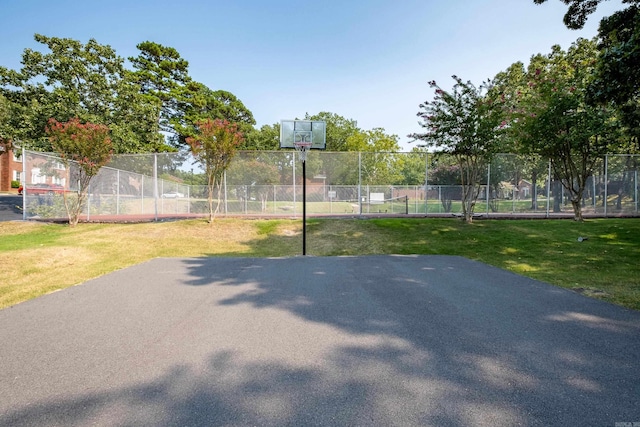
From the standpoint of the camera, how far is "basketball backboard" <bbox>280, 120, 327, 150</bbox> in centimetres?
1132

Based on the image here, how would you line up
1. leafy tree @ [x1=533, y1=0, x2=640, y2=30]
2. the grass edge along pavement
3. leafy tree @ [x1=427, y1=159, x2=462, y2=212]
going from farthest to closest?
leafy tree @ [x1=427, y1=159, x2=462, y2=212]
leafy tree @ [x1=533, y1=0, x2=640, y2=30]
the grass edge along pavement

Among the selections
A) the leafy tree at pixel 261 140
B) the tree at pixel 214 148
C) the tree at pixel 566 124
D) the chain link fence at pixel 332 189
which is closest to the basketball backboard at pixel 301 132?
the tree at pixel 214 148

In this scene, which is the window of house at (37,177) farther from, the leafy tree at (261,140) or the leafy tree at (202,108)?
the leafy tree at (261,140)

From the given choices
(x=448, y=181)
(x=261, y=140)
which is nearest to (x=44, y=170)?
(x=448, y=181)

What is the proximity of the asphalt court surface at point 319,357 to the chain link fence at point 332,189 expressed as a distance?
934cm

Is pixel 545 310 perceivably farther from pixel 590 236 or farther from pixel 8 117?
pixel 8 117

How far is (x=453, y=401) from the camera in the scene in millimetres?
2004

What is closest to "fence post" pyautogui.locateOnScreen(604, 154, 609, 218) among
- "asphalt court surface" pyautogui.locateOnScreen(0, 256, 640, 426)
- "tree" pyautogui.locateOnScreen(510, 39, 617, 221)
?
"tree" pyautogui.locateOnScreen(510, 39, 617, 221)

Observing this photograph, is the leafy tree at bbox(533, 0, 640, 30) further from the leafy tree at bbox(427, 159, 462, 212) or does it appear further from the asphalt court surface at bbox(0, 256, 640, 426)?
the asphalt court surface at bbox(0, 256, 640, 426)

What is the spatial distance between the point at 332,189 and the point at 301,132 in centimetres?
401

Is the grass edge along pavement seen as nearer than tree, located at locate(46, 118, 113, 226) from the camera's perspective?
Yes

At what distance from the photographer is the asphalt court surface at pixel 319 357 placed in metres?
1.92

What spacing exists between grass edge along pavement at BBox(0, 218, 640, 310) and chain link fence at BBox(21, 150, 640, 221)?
176 centimetres

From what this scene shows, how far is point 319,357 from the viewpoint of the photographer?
263cm
